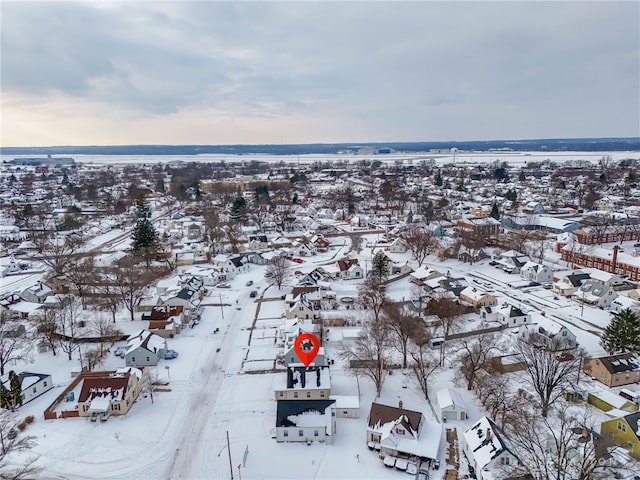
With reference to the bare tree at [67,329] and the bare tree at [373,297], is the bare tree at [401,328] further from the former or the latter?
A: the bare tree at [67,329]

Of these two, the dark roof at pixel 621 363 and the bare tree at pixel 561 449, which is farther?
the dark roof at pixel 621 363

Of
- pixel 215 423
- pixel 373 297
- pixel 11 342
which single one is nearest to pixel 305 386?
pixel 215 423

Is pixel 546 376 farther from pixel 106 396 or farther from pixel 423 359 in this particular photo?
pixel 106 396

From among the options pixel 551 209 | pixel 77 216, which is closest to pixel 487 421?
pixel 551 209

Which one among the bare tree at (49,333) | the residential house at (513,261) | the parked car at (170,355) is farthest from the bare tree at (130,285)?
the residential house at (513,261)

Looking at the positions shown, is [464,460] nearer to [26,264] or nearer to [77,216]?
[26,264]

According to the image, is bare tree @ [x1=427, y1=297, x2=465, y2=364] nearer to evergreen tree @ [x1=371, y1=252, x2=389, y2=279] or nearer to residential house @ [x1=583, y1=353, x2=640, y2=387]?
residential house @ [x1=583, y1=353, x2=640, y2=387]
